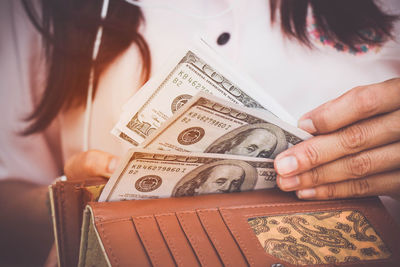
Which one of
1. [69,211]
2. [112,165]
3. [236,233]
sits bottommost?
[236,233]

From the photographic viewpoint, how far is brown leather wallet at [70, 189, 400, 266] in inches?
19.4

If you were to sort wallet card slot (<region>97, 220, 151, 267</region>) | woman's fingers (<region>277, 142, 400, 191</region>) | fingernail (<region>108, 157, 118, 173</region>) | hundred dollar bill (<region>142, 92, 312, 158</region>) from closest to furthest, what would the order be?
1. wallet card slot (<region>97, 220, 151, 267</region>)
2. hundred dollar bill (<region>142, 92, 312, 158</region>)
3. woman's fingers (<region>277, 142, 400, 191</region>)
4. fingernail (<region>108, 157, 118, 173</region>)

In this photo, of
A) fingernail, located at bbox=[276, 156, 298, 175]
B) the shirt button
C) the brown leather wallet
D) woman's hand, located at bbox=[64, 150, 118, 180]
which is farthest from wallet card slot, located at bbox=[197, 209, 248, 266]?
the shirt button

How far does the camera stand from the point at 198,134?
2.06ft

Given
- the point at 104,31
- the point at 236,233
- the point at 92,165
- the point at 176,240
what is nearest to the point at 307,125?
the point at 236,233

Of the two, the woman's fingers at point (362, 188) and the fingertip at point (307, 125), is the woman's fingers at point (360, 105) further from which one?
the woman's fingers at point (362, 188)

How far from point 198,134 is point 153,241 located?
259mm

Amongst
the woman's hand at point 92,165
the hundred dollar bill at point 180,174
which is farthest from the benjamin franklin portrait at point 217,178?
the woman's hand at point 92,165

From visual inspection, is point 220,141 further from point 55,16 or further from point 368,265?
point 55,16

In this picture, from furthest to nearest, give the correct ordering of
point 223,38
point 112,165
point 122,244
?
point 223,38 < point 112,165 < point 122,244

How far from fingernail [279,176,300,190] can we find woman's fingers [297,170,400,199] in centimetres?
3

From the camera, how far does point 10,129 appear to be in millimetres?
1116

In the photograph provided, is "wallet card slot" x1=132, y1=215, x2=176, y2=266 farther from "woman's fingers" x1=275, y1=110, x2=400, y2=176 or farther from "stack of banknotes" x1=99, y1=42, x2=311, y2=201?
"woman's fingers" x1=275, y1=110, x2=400, y2=176

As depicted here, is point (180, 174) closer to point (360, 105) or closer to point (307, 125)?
point (307, 125)
